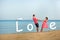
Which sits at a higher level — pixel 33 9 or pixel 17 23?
pixel 33 9

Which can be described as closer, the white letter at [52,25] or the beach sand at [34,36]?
the beach sand at [34,36]

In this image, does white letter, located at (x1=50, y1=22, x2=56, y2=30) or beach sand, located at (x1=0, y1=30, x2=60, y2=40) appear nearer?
beach sand, located at (x1=0, y1=30, x2=60, y2=40)

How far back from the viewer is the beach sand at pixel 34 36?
153 inches

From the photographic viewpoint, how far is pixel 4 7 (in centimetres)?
387

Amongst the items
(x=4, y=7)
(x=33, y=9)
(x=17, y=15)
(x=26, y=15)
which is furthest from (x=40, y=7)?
(x=4, y=7)

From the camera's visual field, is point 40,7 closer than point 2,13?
No

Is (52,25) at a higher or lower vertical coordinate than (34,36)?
higher

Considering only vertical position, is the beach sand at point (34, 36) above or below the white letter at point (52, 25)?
below

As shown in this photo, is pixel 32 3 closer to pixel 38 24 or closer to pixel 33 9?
pixel 33 9

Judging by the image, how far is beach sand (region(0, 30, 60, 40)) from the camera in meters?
3.89

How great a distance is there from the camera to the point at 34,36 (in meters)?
4.12

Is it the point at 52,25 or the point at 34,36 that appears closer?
the point at 34,36

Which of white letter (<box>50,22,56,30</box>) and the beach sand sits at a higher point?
white letter (<box>50,22,56,30</box>)

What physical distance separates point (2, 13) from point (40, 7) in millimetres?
1254
